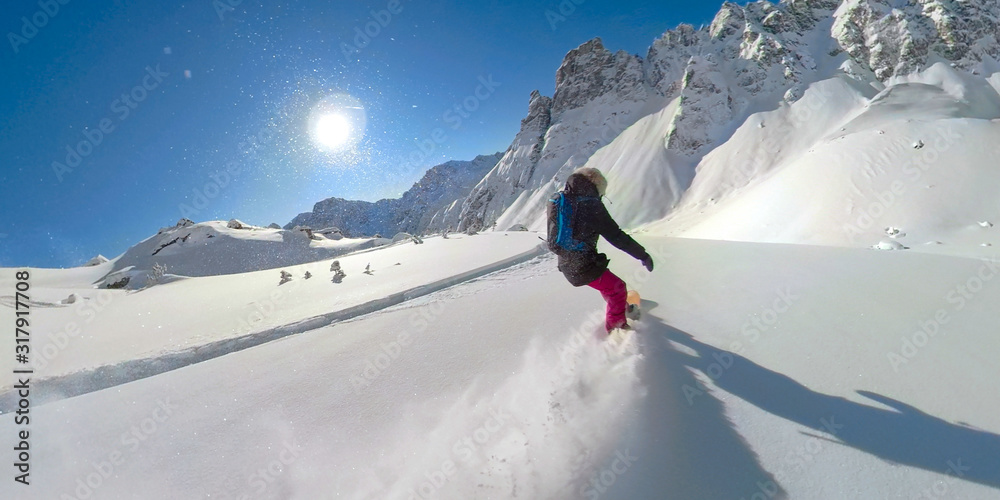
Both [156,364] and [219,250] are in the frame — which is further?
[219,250]

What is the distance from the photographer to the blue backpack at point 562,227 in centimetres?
338

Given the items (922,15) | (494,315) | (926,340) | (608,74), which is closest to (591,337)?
(494,315)

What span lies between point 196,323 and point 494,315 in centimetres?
372

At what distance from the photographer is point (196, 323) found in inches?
170

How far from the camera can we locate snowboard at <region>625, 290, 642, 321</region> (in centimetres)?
354

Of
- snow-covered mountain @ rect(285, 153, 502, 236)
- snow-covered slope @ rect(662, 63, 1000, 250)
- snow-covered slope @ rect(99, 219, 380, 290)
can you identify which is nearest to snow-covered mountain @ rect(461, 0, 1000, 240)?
snow-covered slope @ rect(662, 63, 1000, 250)

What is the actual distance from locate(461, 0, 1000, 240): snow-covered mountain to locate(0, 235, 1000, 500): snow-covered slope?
4890cm

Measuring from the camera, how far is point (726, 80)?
192ft

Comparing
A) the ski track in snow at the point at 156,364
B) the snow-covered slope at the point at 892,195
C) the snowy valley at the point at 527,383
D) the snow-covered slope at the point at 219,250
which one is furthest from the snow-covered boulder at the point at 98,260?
the snow-covered slope at the point at 892,195

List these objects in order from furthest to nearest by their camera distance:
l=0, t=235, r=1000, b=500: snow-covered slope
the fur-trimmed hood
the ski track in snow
A: the fur-trimmed hood < the ski track in snow < l=0, t=235, r=1000, b=500: snow-covered slope

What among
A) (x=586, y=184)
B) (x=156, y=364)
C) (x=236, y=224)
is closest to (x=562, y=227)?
(x=586, y=184)

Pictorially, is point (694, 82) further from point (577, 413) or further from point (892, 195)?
point (577, 413)

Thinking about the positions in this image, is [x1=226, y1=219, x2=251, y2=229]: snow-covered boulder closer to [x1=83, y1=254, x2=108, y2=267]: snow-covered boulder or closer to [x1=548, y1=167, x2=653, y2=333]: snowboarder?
[x1=83, y1=254, x2=108, y2=267]: snow-covered boulder

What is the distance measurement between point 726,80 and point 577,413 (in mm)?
73934
